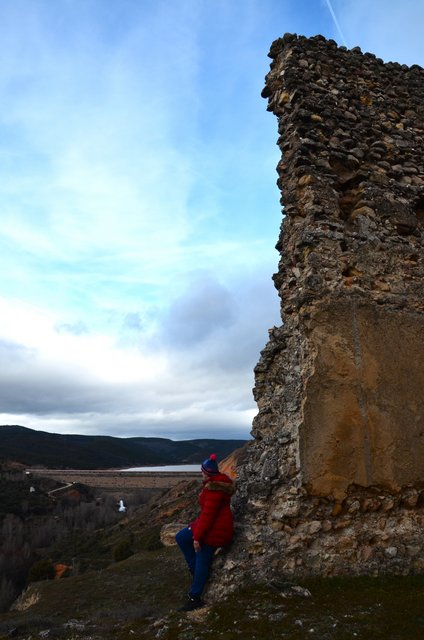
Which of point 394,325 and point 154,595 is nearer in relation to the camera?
point 394,325

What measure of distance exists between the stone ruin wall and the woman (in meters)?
0.16

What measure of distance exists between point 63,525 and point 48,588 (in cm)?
2162

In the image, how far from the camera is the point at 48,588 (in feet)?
23.8

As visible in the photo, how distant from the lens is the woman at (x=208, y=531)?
14.0ft

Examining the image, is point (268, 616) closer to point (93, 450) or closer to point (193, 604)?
point (193, 604)

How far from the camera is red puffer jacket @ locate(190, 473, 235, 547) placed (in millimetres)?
4309

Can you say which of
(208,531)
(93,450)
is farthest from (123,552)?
(93,450)

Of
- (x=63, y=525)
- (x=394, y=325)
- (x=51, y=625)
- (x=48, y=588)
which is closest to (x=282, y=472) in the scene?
(x=394, y=325)

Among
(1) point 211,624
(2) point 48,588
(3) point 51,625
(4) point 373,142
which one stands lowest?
(2) point 48,588

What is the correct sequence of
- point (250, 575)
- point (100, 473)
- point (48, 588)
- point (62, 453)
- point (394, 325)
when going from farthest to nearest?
point (62, 453)
point (100, 473)
point (48, 588)
point (394, 325)
point (250, 575)

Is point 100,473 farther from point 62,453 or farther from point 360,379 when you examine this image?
point 360,379

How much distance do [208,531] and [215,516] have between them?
5.5 inches

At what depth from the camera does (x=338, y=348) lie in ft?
15.7

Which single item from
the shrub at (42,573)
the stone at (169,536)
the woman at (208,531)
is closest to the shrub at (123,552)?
the stone at (169,536)
